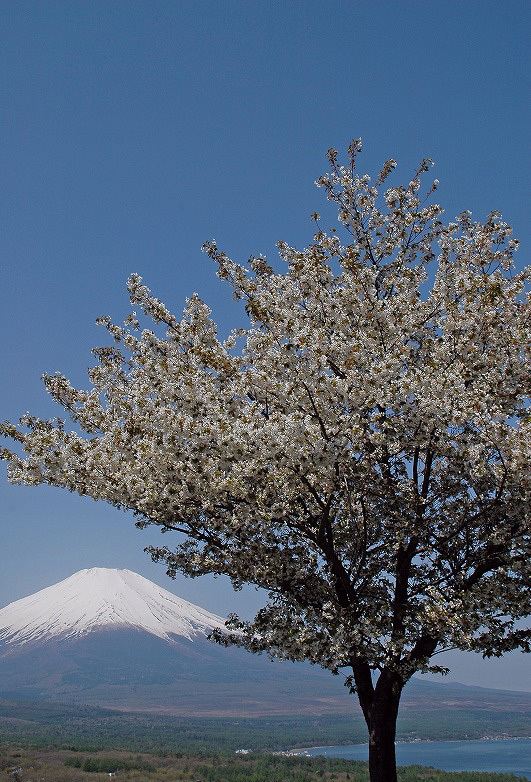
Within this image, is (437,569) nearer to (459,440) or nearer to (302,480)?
(459,440)

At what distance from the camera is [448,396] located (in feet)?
30.7

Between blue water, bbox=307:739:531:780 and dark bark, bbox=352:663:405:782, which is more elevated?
dark bark, bbox=352:663:405:782

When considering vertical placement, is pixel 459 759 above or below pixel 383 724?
below

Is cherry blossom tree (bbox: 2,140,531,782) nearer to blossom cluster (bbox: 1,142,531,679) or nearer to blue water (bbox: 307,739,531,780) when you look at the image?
blossom cluster (bbox: 1,142,531,679)

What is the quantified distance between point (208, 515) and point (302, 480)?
6.66 ft

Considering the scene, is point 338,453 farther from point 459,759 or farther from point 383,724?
point 459,759

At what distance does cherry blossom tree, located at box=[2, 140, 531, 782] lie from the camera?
932cm

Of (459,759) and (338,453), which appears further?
(459,759)

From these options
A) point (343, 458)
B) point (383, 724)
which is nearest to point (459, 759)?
point (383, 724)

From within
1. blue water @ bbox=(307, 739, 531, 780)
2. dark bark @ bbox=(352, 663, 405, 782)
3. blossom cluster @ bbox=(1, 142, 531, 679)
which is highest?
blossom cluster @ bbox=(1, 142, 531, 679)

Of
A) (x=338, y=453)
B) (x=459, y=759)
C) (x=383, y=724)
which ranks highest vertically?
(x=338, y=453)

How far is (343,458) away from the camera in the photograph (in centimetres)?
938

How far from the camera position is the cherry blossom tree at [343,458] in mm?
9320

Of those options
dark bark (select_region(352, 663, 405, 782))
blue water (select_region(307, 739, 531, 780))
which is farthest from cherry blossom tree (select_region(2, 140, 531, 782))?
blue water (select_region(307, 739, 531, 780))
